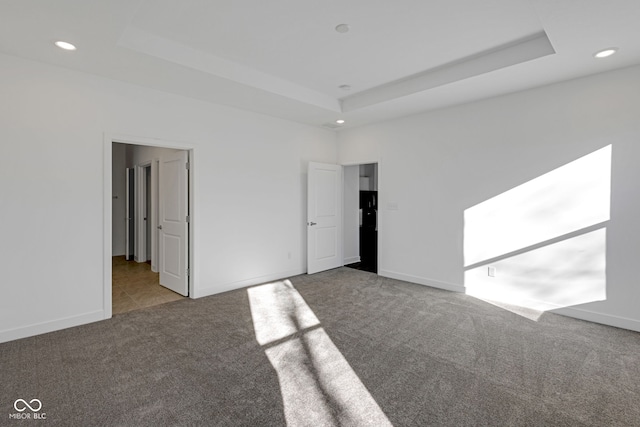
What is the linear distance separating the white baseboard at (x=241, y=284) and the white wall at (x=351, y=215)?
1.33 metres

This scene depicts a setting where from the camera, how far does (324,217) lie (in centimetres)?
585

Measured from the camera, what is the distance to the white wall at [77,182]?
118 inches

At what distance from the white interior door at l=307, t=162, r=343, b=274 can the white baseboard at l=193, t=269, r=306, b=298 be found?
392mm

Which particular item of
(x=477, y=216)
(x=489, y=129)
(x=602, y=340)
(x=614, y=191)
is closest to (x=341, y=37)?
(x=489, y=129)

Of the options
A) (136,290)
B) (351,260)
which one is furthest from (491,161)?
(136,290)

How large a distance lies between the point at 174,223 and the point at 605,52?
5319 millimetres

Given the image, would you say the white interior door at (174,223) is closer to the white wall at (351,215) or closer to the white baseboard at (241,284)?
the white baseboard at (241,284)

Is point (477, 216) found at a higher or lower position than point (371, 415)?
higher

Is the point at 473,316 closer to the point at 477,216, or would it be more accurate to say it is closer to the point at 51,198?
the point at 477,216

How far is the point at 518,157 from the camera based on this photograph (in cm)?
397

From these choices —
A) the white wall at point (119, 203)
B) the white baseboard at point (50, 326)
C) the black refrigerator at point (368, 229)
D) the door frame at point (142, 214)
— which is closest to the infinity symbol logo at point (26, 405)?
the white baseboard at point (50, 326)

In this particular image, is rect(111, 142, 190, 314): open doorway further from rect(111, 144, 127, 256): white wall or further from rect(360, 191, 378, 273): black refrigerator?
rect(360, 191, 378, 273): black refrigerator

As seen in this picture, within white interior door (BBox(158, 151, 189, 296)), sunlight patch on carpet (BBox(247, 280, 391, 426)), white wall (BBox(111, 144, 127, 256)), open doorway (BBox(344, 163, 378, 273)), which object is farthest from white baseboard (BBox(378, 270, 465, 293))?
white wall (BBox(111, 144, 127, 256))

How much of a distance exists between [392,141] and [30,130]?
4657 millimetres
